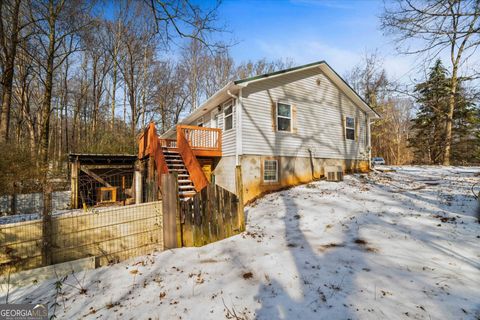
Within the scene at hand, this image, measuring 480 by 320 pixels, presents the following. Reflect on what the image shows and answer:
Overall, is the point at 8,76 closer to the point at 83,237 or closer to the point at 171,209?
the point at 83,237

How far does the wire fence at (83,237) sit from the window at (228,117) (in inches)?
247

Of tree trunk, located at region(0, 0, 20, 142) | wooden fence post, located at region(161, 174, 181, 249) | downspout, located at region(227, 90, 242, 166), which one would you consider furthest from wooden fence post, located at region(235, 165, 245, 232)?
tree trunk, located at region(0, 0, 20, 142)

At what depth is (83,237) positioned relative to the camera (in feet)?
12.7

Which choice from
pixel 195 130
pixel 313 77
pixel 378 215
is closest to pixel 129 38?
pixel 195 130

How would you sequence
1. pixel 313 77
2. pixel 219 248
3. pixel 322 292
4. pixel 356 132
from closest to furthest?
pixel 322 292
pixel 219 248
pixel 313 77
pixel 356 132

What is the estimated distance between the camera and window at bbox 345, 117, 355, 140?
42.6 feet

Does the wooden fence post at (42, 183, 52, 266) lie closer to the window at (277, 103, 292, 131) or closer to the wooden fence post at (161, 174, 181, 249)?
the wooden fence post at (161, 174, 181, 249)

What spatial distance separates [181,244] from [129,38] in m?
21.7

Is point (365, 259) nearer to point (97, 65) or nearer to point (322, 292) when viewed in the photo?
point (322, 292)

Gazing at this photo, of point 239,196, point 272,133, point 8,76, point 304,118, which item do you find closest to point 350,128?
point 304,118

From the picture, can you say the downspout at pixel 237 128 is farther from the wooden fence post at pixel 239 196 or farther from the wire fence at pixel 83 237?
the wire fence at pixel 83 237

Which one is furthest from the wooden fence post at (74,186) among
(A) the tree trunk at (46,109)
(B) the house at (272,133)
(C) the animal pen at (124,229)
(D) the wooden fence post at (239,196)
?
(D) the wooden fence post at (239,196)

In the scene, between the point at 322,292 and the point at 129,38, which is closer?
the point at 322,292

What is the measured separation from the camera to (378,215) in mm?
5660
